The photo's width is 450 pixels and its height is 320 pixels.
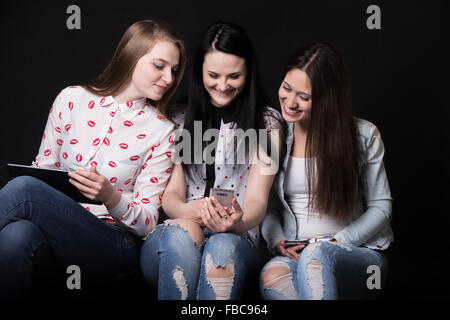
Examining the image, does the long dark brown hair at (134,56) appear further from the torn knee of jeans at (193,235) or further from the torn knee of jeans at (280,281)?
the torn knee of jeans at (280,281)

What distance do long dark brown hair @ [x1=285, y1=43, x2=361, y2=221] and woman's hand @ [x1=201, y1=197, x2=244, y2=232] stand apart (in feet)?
1.44

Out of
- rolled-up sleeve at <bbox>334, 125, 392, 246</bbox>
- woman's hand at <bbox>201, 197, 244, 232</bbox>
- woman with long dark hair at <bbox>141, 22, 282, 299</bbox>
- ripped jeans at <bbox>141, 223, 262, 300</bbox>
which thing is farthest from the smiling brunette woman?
rolled-up sleeve at <bbox>334, 125, 392, 246</bbox>

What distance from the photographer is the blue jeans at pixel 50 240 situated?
2270 mm

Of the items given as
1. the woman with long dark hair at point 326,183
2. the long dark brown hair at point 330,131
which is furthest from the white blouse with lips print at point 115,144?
the long dark brown hair at point 330,131

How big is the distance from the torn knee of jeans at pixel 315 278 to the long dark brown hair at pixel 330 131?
429mm

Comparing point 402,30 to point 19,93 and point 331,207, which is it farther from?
point 19,93

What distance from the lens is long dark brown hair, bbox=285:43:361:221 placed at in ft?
8.52

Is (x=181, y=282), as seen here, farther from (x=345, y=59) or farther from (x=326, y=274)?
(x=345, y=59)

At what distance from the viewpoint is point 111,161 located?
106 inches

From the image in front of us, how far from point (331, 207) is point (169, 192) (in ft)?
2.39

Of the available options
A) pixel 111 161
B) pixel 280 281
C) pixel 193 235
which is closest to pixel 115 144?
pixel 111 161

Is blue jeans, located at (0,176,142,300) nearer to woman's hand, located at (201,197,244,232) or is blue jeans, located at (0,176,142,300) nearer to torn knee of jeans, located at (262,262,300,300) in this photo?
woman's hand, located at (201,197,244,232)

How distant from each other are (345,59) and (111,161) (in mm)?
1666

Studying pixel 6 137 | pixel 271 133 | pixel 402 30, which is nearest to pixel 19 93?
pixel 6 137
